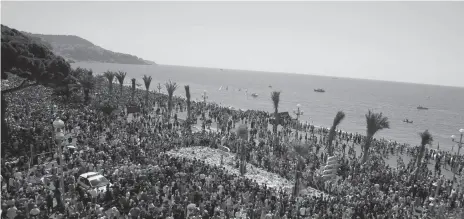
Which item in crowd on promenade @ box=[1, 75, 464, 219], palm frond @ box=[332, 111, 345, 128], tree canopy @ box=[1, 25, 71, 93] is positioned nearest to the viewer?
crowd on promenade @ box=[1, 75, 464, 219]

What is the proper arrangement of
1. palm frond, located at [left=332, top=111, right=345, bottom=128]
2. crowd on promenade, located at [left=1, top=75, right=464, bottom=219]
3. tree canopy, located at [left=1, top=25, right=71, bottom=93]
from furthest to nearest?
palm frond, located at [left=332, top=111, right=345, bottom=128]
tree canopy, located at [left=1, top=25, right=71, bottom=93]
crowd on promenade, located at [left=1, top=75, right=464, bottom=219]


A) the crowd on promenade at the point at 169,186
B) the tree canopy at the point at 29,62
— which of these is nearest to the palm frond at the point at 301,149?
the crowd on promenade at the point at 169,186

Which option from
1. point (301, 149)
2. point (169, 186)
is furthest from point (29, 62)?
point (301, 149)

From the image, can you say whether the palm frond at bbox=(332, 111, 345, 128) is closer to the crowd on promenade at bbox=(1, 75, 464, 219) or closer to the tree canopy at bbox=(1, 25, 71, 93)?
the crowd on promenade at bbox=(1, 75, 464, 219)

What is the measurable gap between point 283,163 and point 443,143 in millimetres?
40064

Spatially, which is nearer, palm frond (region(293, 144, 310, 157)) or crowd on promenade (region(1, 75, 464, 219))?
crowd on promenade (region(1, 75, 464, 219))

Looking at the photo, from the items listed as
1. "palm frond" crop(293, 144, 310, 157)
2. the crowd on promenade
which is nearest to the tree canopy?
the crowd on promenade

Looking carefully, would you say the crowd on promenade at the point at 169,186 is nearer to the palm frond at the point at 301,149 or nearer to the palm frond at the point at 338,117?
the palm frond at the point at 301,149

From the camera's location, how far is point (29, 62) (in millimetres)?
19234

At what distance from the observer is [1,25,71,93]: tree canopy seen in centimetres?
1841

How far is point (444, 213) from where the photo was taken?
15.9 m

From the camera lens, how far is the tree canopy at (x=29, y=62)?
60.4 feet

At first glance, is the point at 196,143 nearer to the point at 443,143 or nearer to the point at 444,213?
the point at 444,213

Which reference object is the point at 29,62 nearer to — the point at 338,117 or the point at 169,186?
the point at 169,186
